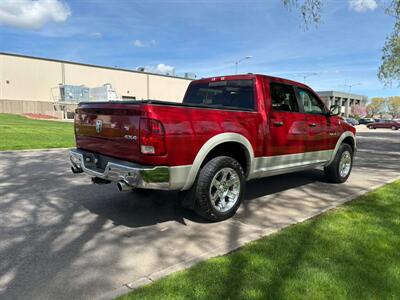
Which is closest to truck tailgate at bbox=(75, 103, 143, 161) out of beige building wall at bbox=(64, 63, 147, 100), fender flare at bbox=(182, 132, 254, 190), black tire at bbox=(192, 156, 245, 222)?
fender flare at bbox=(182, 132, 254, 190)

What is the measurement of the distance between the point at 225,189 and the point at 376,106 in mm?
153176

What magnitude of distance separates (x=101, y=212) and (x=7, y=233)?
4.11 ft

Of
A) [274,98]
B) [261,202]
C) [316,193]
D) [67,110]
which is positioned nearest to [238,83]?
[274,98]

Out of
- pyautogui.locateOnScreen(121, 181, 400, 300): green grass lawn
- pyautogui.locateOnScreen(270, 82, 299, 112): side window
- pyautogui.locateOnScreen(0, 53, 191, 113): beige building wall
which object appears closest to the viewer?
pyautogui.locateOnScreen(121, 181, 400, 300): green grass lawn

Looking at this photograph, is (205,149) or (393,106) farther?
(393,106)

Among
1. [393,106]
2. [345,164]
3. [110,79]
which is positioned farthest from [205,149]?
[393,106]

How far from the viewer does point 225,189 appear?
473cm

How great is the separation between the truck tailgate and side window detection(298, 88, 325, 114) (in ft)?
11.2

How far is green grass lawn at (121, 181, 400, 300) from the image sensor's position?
2867 millimetres

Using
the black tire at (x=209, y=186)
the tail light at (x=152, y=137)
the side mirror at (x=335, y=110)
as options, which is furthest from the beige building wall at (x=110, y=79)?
the tail light at (x=152, y=137)

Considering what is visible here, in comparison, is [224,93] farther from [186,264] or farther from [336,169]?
[186,264]

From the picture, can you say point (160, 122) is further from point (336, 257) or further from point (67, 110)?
point (67, 110)

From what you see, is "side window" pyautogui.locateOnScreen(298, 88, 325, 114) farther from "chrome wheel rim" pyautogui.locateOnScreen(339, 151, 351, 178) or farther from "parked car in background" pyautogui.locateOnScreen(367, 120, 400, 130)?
"parked car in background" pyautogui.locateOnScreen(367, 120, 400, 130)

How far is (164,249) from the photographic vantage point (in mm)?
3801
